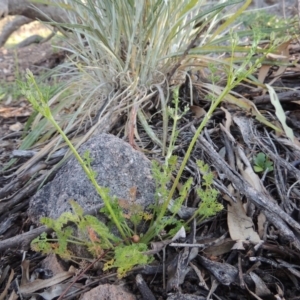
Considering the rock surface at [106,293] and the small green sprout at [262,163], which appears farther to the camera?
the small green sprout at [262,163]

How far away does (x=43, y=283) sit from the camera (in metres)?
1.30

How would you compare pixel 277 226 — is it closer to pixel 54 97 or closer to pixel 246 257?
pixel 246 257

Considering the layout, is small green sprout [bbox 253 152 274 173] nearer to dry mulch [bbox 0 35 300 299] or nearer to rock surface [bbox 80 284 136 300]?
dry mulch [bbox 0 35 300 299]

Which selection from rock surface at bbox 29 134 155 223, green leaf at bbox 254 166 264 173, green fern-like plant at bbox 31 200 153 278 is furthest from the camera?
green leaf at bbox 254 166 264 173

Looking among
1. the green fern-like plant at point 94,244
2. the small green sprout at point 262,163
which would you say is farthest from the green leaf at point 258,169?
the green fern-like plant at point 94,244

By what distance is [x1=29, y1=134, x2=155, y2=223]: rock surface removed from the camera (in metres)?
1.40

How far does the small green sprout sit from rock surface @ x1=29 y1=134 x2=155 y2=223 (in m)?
0.34

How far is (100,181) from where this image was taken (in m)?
1.42

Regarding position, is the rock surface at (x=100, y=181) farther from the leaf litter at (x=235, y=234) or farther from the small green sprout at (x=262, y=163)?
the small green sprout at (x=262, y=163)

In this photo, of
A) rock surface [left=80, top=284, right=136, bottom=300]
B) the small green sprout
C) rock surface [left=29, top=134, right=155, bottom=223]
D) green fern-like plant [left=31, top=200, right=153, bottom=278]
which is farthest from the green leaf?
rock surface [left=80, top=284, right=136, bottom=300]

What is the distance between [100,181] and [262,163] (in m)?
0.51

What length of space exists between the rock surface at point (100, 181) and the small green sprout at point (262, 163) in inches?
13.3

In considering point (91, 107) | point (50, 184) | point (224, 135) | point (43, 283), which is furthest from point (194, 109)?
point (43, 283)

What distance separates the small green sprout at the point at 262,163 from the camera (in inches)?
60.4
